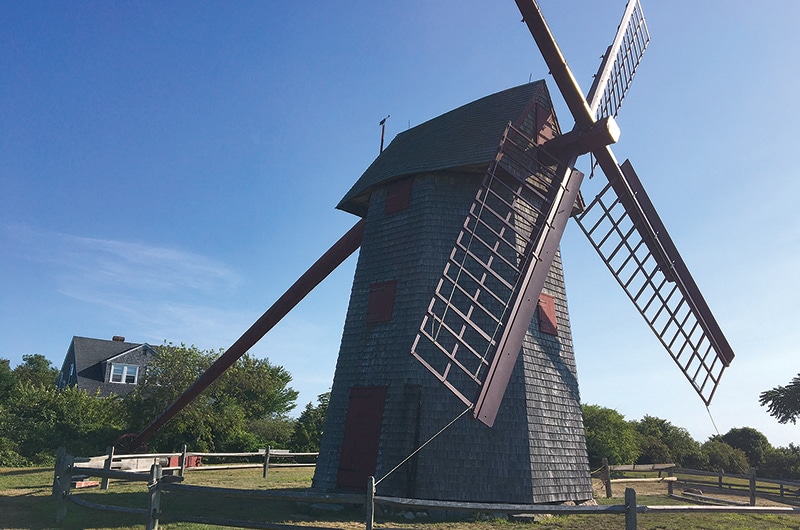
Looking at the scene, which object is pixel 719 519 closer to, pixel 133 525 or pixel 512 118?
pixel 512 118

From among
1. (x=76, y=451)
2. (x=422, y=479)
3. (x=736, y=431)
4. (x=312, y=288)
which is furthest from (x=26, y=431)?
(x=736, y=431)

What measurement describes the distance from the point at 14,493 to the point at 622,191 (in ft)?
51.4

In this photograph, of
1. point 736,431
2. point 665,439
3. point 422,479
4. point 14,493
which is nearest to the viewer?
point 422,479

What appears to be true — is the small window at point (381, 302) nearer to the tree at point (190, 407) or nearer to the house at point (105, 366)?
the tree at point (190, 407)

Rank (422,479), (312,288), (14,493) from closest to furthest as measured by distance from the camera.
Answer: (422,479) → (14,493) → (312,288)

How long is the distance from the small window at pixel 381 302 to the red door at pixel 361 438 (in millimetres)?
1526

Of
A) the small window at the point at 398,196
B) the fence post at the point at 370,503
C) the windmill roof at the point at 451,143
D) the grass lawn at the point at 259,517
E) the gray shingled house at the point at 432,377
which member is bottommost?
the grass lawn at the point at 259,517

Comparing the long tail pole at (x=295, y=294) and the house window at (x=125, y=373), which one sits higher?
the long tail pole at (x=295, y=294)

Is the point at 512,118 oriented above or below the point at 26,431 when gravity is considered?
above

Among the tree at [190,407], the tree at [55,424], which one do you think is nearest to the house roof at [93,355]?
the tree at [55,424]

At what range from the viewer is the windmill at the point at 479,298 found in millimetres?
10523

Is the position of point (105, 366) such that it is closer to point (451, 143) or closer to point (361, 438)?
point (361, 438)

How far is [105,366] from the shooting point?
34.9 meters

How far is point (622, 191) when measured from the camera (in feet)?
45.0
